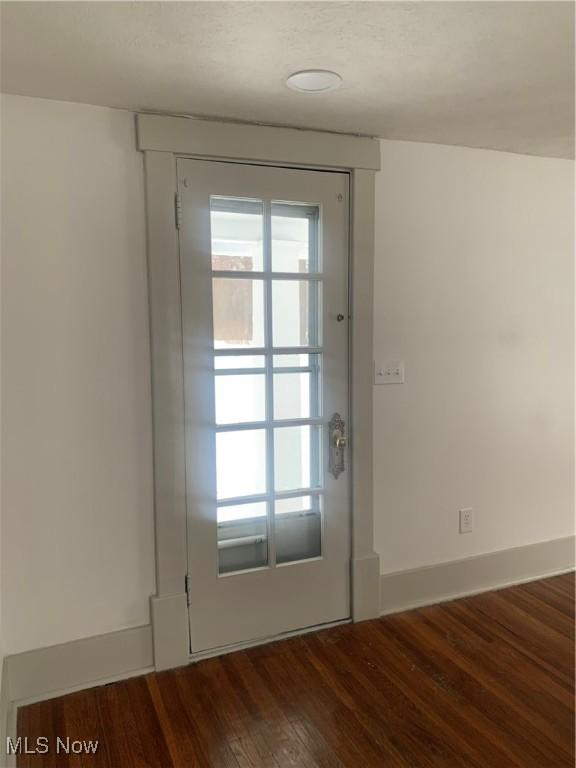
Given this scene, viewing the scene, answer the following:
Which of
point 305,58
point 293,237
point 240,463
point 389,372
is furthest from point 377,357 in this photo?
point 305,58

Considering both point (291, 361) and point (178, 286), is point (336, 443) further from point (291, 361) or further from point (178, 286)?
point (178, 286)

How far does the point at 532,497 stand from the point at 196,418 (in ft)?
6.39

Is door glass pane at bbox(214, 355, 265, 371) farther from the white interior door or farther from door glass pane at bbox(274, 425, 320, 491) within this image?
door glass pane at bbox(274, 425, 320, 491)

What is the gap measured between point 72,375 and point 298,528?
3.90 feet

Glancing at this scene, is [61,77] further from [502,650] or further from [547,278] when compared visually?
[502,650]

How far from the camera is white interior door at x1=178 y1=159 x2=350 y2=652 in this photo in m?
2.32

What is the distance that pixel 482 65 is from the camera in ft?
5.85

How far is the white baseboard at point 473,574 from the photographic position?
279 cm

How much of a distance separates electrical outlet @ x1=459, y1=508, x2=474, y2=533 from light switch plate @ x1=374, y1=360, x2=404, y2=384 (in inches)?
31.3

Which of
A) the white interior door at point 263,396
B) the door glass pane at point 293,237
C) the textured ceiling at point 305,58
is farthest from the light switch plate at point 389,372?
the textured ceiling at point 305,58

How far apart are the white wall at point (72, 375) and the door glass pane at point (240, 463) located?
0.30 meters

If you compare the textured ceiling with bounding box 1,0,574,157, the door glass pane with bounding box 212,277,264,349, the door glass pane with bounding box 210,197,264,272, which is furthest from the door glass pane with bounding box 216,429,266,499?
the textured ceiling with bounding box 1,0,574,157

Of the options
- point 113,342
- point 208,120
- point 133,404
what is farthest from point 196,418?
point 208,120

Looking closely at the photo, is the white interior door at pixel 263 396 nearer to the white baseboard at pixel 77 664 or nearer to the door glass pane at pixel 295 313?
the door glass pane at pixel 295 313
